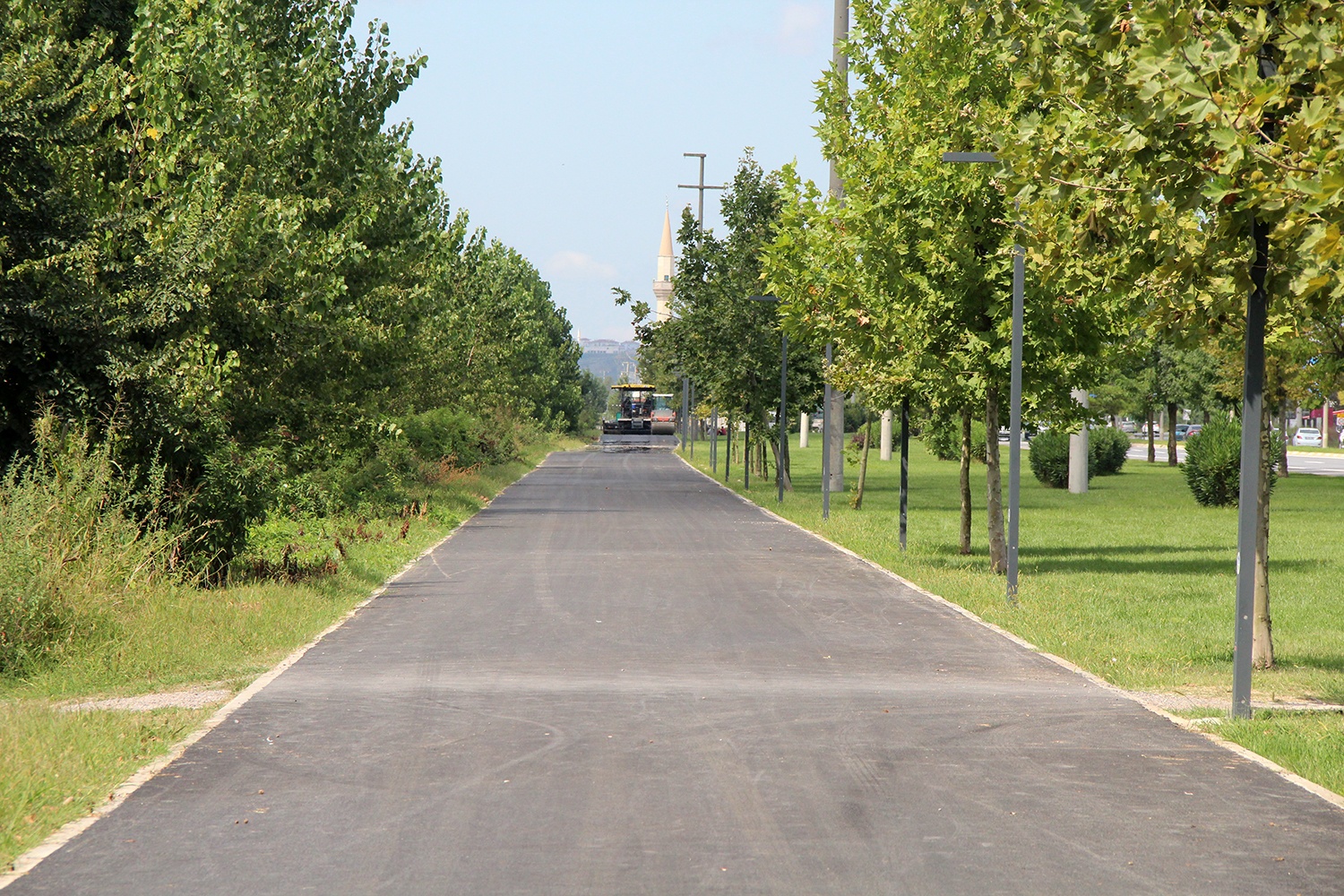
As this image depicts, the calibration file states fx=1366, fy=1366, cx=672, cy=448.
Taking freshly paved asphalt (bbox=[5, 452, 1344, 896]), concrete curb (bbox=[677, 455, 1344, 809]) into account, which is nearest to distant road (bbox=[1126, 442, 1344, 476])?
concrete curb (bbox=[677, 455, 1344, 809])

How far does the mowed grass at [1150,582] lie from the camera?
1018cm

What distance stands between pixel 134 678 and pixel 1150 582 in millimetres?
12411

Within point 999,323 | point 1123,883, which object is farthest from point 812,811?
point 999,323

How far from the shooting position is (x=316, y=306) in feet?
50.1

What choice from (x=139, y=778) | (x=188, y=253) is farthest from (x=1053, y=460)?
(x=139, y=778)

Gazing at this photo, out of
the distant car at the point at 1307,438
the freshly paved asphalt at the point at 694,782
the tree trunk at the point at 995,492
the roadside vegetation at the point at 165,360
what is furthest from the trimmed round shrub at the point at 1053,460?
the distant car at the point at 1307,438

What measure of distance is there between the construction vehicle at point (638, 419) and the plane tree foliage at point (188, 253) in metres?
89.6

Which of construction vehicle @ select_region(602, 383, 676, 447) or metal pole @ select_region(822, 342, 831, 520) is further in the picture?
construction vehicle @ select_region(602, 383, 676, 447)

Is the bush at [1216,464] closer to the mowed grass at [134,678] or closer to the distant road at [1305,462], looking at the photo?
the distant road at [1305,462]

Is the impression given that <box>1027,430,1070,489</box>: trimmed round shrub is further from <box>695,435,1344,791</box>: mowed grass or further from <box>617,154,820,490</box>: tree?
<box>617,154,820,490</box>: tree

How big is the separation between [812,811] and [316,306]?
1059cm

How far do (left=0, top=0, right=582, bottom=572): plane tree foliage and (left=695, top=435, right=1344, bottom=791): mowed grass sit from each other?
7.91 metres

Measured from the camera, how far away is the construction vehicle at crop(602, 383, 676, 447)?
110 m

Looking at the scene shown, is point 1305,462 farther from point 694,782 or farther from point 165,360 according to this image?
point 694,782
